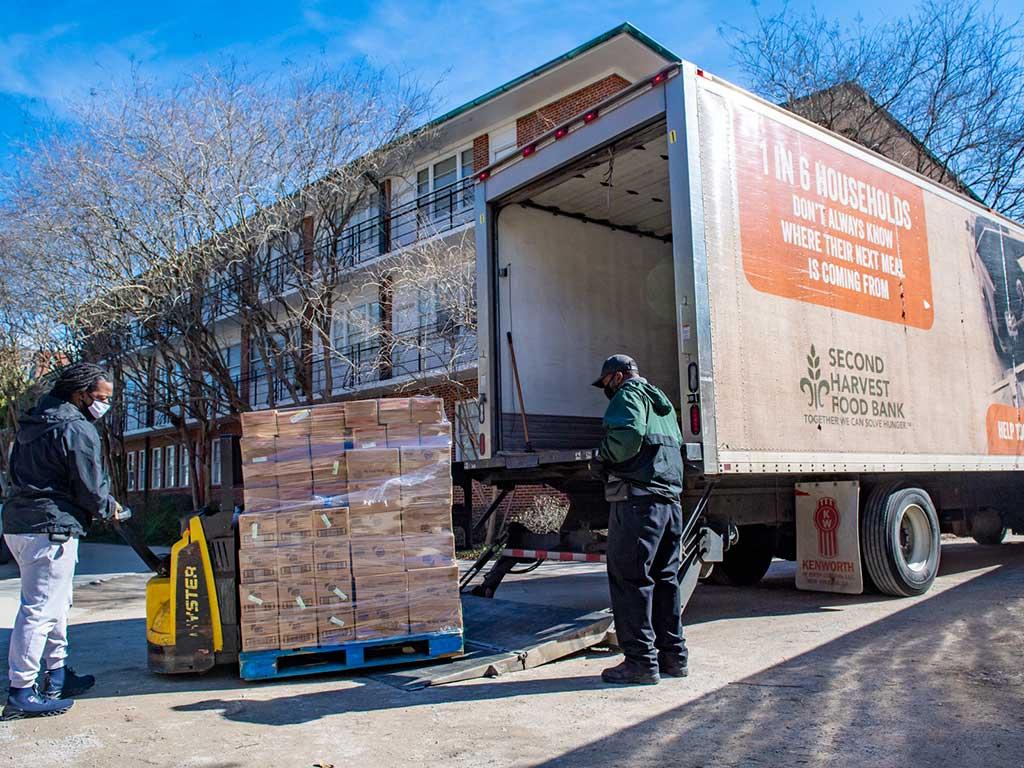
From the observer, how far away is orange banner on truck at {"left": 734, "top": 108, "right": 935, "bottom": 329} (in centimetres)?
661

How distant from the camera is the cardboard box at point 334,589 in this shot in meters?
5.30

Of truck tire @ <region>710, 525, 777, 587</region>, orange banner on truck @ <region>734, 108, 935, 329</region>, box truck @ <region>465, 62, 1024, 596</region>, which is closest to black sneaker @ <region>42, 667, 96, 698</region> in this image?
box truck @ <region>465, 62, 1024, 596</region>

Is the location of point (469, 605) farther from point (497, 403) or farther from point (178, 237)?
point (178, 237)

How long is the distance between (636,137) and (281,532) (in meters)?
3.92

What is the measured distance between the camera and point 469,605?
6797 millimetres

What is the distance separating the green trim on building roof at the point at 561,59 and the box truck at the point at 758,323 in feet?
28.7

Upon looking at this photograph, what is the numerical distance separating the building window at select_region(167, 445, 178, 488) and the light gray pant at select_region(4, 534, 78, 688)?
95.4ft

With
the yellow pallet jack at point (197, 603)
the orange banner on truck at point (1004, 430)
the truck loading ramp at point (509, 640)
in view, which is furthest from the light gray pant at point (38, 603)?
the orange banner on truck at point (1004, 430)

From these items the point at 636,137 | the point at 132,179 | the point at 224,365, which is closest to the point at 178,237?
the point at 132,179

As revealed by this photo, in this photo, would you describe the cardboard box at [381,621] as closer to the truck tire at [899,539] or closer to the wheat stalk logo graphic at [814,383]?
the wheat stalk logo graphic at [814,383]

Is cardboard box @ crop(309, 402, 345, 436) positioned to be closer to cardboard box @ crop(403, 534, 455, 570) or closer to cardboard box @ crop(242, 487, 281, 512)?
cardboard box @ crop(242, 487, 281, 512)

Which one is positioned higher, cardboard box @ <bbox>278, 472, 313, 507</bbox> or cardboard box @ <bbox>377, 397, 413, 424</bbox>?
cardboard box @ <bbox>377, 397, 413, 424</bbox>

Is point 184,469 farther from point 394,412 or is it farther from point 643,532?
point 643,532

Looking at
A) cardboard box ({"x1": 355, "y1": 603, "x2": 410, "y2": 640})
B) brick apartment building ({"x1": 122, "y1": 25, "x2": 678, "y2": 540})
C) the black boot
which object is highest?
brick apartment building ({"x1": 122, "y1": 25, "x2": 678, "y2": 540})
